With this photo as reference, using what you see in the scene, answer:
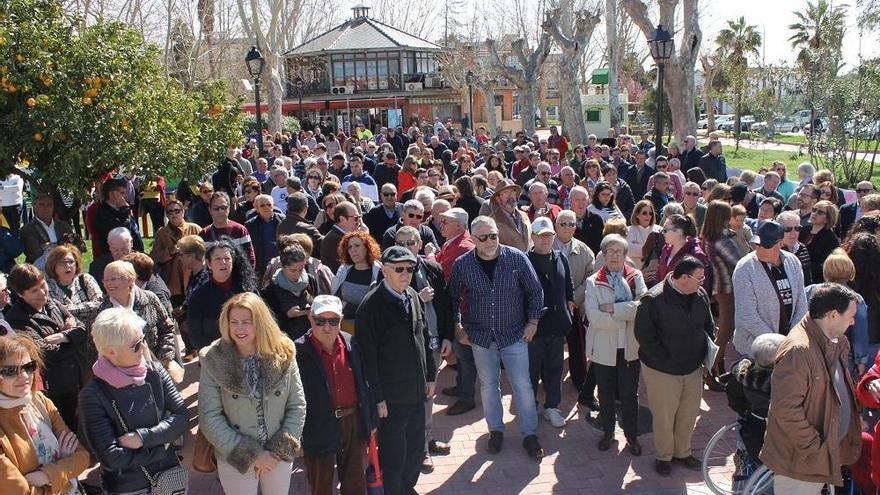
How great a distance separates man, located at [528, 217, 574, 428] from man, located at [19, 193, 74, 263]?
15.0ft

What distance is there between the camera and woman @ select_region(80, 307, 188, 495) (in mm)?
3936

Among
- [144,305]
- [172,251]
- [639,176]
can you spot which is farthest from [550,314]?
[639,176]

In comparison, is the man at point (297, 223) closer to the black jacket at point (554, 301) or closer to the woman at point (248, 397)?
the black jacket at point (554, 301)

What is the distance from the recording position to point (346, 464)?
4.81 m

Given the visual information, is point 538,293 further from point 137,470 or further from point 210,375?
point 137,470

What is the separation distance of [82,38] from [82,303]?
3438mm

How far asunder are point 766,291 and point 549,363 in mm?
1843

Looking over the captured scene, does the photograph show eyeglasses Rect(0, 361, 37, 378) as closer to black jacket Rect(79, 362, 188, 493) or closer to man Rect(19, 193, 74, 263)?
black jacket Rect(79, 362, 188, 493)

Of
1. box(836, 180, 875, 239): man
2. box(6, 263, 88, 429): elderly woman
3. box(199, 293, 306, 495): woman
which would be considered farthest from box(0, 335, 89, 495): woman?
box(836, 180, 875, 239): man

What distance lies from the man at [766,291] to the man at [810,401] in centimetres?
149

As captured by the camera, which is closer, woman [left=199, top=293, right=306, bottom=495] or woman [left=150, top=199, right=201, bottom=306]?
woman [left=199, top=293, right=306, bottom=495]

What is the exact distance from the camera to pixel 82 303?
5527mm

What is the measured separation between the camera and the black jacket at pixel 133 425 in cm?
393

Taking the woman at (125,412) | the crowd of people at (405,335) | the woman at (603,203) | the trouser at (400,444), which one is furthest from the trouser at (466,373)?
the woman at (125,412)
